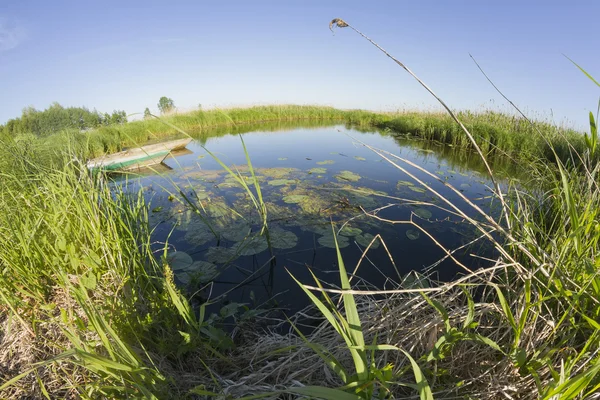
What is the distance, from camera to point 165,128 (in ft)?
45.2

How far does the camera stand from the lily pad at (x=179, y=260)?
8.36 ft

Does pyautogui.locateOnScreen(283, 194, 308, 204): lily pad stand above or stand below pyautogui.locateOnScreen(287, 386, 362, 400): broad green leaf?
below

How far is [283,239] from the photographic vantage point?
10.3 feet

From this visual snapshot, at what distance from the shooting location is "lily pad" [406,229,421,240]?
3.28m

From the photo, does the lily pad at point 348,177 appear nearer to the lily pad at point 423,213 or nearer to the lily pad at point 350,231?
the lily pad at point 423,213

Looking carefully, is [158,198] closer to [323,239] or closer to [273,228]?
[273,228]

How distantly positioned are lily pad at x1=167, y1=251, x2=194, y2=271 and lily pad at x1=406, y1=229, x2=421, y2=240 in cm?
261

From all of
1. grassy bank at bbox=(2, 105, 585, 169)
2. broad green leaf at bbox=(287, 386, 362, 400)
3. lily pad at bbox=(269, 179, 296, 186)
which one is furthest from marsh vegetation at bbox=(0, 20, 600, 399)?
grassy bank at bbox=(2, 105, 585, 169)

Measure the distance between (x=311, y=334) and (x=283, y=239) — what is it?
170 cm

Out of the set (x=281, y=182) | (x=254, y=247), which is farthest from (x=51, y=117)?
(x=254, y=247)

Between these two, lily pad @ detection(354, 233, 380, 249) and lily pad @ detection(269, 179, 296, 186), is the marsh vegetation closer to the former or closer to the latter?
lily pad @ detection(354, 233, 380, 249)

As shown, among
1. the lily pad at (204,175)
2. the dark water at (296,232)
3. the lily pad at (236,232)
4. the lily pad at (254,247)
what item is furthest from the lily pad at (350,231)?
the lily pad at (204,175)

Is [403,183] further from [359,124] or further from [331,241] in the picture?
[359,124]

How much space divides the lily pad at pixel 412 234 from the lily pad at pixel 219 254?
7.16 ft
